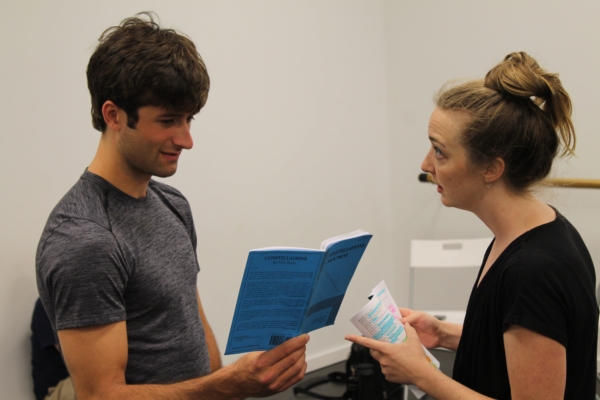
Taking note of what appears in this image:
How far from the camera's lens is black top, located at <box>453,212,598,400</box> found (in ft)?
3.22

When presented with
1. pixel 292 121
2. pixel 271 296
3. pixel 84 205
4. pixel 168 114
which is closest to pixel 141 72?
pixel 168 114

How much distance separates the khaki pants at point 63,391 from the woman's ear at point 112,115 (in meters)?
1.12

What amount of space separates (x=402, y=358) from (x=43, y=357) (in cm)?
145

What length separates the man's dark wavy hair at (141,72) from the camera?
3.79 ft

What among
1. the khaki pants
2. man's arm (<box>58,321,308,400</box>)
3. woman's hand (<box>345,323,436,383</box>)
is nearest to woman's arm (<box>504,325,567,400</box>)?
woman's hand (<box>345,323,436,383</box>)

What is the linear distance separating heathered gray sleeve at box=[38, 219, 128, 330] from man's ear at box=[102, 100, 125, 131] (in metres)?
0.24

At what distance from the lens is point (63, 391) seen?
189cm

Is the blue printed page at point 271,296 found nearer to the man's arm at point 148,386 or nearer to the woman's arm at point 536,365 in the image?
the man's arm at point 148,386

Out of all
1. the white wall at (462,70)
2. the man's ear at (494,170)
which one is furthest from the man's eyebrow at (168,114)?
the white wall at (462,70)

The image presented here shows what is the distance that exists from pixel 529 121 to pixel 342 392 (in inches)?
84.2

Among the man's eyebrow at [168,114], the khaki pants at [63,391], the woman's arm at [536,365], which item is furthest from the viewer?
the khaki pants at [63,391]

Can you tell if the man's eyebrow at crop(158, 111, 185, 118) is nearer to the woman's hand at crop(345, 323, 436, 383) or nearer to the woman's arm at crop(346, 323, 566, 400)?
the woman's hand at crop(345, 323, 436, 383)

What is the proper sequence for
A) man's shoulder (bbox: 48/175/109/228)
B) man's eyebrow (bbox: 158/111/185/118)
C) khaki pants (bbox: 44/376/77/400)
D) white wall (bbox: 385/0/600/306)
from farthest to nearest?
white wall (bbox: 385/0/600/306), khaki pants (bbox: 44/376/77/400), man's eyebrow (bbox: 158/111/185/118), man's shoulder (bbox: 48/175/109/228)

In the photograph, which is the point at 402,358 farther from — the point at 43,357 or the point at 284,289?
the point at 43,357
